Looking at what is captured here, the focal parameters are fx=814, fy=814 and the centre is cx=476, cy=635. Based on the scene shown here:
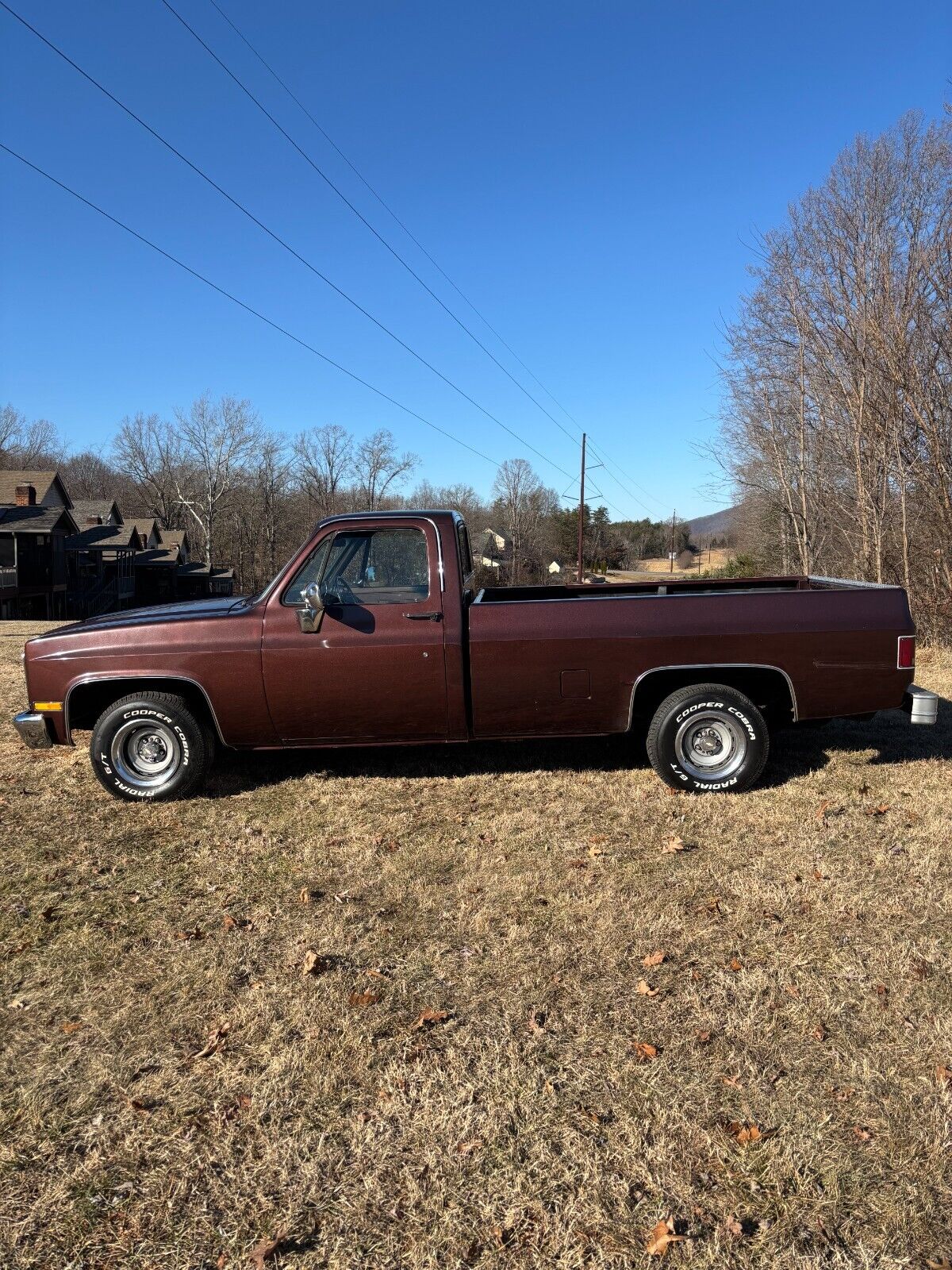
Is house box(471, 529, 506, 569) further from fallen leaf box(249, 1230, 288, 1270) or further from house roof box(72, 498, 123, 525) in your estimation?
fallen leaf box(249, 1230, 288, 1270)

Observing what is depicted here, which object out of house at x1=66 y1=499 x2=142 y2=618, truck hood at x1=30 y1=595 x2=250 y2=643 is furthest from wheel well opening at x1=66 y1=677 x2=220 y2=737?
house at x1=66 y1=499 x2=142 y2=618

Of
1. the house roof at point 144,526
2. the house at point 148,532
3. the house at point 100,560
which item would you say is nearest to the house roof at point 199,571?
the house at point 148,532

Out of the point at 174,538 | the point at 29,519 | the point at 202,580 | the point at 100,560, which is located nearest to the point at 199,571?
the point at 202,580

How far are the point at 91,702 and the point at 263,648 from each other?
1.42 metres

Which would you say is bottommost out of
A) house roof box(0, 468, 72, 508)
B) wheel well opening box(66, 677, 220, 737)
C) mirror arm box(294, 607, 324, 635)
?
wheel well opening box(66, 677, 220, 737)

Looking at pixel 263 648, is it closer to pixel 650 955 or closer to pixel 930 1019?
pixel 650 955

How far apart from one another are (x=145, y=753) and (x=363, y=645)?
1726 mm

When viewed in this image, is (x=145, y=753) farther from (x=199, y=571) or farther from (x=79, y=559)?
(x=199, y=571)

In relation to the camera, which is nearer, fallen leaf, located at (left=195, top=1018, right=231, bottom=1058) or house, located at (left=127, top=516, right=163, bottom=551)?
fallen leaf, located at (left=195, top=1018, right=231, bottom=1058)

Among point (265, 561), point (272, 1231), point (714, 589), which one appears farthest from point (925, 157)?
point (265, 561)

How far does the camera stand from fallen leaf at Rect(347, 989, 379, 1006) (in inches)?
127

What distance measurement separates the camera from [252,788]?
5840mm

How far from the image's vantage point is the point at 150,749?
5.61 metres

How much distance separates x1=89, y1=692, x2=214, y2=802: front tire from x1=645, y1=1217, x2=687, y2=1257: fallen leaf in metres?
4.18
